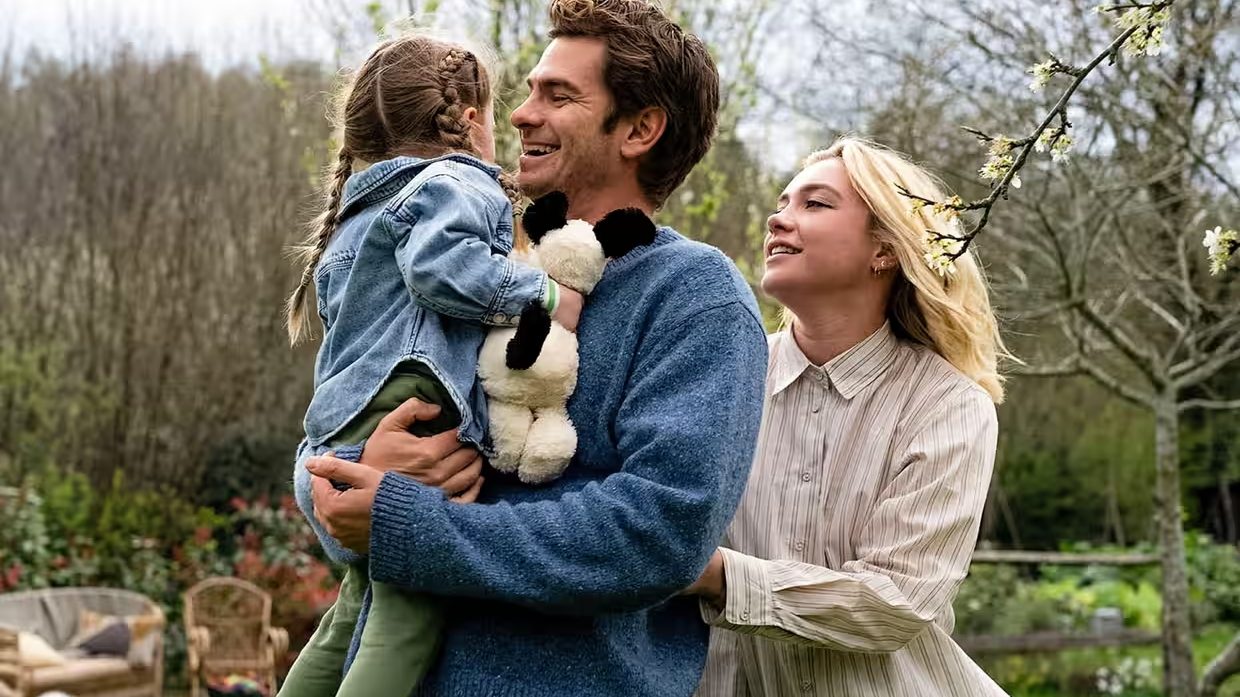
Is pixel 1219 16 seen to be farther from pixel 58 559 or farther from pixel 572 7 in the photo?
pixel 58 559

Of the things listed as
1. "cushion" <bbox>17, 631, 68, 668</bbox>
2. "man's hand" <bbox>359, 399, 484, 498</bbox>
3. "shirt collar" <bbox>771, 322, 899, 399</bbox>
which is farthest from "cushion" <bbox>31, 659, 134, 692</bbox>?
"man's hand" <bbox>359, 399, 484, 498</bbox>

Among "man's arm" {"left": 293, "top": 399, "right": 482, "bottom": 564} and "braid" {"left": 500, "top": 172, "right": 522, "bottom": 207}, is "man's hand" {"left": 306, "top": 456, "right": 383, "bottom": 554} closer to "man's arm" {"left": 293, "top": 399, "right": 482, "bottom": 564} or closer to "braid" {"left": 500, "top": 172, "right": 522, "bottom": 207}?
"man's arm" {"left": 293, "top": 399, "right": 482, "bottom": 564}

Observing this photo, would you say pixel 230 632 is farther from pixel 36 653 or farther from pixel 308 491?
pixel 308 491

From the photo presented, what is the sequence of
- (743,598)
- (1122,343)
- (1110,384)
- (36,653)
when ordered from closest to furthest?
(743,598), (1122,343), (1110,384), (36,653)

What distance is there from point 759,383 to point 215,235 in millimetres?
12140

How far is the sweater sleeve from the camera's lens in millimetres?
1749

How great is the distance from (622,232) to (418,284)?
31 cm

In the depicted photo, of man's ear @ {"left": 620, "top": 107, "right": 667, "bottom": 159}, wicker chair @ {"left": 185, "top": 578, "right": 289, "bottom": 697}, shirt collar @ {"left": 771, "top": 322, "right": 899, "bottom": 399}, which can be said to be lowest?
wicker chair @ {"left": 185, "top": 578, "right": 289, "bottom": 697}

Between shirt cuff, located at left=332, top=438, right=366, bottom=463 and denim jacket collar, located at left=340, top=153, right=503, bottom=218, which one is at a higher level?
denim jacket collar, located at left=340, top=153, right=503, bottom=218

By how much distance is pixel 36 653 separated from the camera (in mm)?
9047

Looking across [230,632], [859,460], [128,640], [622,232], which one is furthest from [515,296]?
[230,632]

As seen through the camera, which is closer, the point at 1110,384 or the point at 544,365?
the point at 544,365

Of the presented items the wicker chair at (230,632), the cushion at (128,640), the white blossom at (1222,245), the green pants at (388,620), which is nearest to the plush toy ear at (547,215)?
the green pants at (388,620)

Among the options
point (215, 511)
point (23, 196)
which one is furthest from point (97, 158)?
point (215, 511)
